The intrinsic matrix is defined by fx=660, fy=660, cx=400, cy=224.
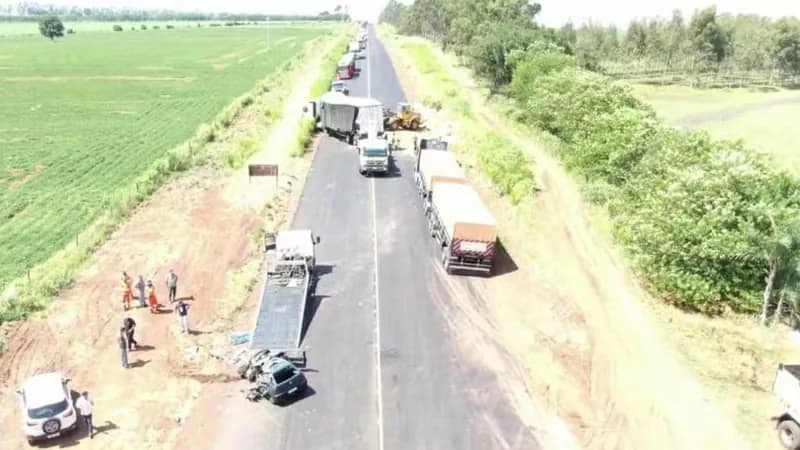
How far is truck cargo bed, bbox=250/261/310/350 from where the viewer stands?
26547mm

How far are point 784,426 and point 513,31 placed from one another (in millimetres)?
64210

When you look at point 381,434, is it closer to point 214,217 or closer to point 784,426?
point 784,426

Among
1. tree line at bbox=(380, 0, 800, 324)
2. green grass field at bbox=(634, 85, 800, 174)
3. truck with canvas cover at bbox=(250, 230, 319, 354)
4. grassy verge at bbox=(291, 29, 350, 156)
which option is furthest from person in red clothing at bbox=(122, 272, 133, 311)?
green grass field at bbox=(634, 85, 800, 174)

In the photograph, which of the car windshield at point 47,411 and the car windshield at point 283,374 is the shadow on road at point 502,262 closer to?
the car windshield at point 283,374

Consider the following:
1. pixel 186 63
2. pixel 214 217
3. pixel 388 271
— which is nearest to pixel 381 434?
pixel 388 271

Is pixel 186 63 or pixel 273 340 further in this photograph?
pixel 186 63

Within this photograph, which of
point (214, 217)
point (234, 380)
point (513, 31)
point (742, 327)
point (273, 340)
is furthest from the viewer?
point (513, 31)

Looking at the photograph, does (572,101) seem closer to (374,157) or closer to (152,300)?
(374,157)

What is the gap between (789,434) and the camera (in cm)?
2145

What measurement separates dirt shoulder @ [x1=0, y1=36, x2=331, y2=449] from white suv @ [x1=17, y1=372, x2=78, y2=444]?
59cm

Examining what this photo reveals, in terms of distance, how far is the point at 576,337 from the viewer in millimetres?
28031

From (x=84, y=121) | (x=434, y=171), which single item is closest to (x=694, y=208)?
(x=434, y=171)

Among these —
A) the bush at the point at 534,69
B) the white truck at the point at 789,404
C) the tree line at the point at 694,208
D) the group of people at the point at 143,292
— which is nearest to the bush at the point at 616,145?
the tree line at the point at 694,208

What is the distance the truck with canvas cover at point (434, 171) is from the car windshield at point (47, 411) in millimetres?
23495
